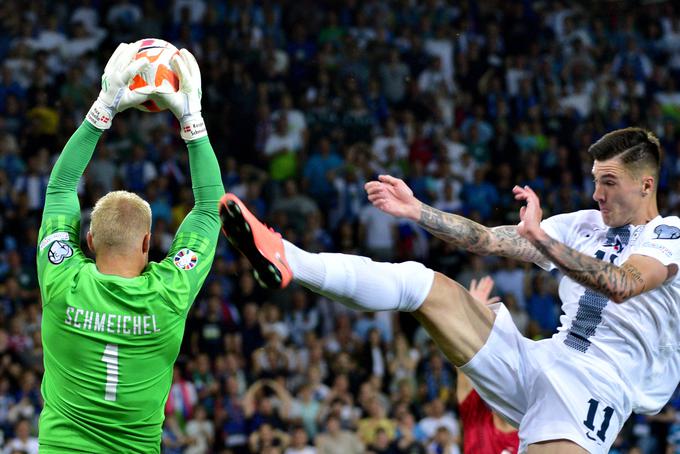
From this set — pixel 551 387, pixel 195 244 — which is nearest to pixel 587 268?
pixel 551 387

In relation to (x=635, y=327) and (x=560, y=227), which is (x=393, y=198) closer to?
(x=560, y=227)

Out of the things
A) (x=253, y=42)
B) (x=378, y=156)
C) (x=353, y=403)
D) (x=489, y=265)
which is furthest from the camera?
(x=253, y=42)

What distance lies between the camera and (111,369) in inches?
178

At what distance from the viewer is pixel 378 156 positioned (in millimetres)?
15117

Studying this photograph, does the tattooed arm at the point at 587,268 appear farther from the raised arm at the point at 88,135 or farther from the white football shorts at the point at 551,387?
the raised arm at the point at 88,135

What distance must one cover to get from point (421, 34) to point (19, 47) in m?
6.20

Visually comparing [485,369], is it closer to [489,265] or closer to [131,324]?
[131,324]

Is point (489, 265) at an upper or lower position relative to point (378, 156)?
lower

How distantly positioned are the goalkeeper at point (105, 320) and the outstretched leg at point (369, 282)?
12.8 inches

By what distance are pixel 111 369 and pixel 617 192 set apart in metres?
2.79

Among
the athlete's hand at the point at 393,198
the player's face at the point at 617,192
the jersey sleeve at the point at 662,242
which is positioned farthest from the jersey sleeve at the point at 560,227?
the athlete's hand at the point at 393,198

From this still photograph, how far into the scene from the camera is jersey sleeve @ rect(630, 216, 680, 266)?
5336 mm

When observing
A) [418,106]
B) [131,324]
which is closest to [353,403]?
[418,106]

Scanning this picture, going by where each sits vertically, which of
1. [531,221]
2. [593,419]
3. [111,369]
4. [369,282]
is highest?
[531,221]
